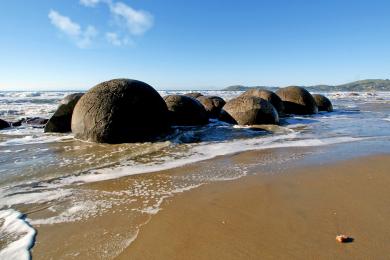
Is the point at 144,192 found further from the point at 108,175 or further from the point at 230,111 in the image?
the point at 230,111

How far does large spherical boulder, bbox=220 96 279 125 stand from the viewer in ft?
37.8

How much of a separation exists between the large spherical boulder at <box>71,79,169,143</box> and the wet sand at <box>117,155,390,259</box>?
4343 millimetres

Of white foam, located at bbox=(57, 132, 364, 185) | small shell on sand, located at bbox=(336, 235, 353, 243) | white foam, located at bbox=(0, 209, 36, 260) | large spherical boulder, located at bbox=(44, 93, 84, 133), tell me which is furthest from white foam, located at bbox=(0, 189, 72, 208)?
large spherical boulder, located at bbox=(44, 93, 84, 133)

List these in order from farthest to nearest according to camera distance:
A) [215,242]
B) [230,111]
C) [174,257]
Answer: [230,111] < [215,242] < [174,257]

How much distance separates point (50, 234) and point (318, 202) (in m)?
2.79

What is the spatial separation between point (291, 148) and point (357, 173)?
2.22m

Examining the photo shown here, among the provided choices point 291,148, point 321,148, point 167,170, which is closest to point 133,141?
point 167,170

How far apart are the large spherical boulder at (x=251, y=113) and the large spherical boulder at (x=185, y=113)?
105 cm

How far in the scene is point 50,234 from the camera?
121 inches

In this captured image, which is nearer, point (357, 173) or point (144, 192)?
point (144, 192)

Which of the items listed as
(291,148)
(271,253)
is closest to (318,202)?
(271,253)

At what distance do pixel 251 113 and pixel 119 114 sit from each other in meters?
5.05

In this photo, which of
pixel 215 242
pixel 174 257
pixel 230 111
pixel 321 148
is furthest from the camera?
pixel 230 111

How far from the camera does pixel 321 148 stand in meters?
7.03
